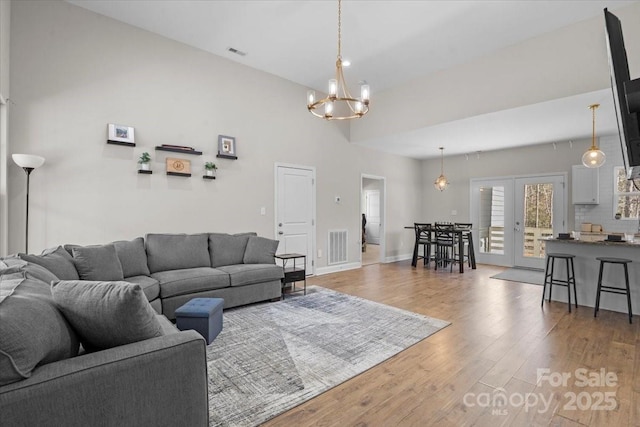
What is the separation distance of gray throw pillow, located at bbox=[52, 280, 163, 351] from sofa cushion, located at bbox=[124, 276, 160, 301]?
1952 millimetres

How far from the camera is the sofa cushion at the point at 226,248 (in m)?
4.45

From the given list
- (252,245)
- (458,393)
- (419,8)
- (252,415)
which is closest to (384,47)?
(419,8)

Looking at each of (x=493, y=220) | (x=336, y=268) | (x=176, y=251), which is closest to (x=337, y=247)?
(x=336, y=268)

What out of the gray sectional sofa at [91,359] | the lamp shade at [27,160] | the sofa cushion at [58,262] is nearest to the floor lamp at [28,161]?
the lamp shade at [27,160]

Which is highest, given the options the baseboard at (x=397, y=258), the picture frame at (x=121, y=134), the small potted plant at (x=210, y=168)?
the picture frame at (x=121, y=134)

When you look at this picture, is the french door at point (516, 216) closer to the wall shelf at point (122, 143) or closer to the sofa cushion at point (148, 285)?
the sofa cushion at point (148, 285)

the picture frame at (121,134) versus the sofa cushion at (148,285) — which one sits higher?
the picture frame at (121,134)

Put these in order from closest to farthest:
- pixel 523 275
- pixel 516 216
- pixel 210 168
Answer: pixel 210 168 → pixel 523 275 → pixel 516 216

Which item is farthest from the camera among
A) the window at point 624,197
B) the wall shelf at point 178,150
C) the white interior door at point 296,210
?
the white interior door at point 296,210

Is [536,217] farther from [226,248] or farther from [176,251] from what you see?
[176,251]

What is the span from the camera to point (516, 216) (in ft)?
23.6

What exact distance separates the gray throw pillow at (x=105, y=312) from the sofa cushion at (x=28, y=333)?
5cm

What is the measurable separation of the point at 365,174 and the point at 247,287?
14.6ft

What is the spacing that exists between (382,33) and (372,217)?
786 cm
